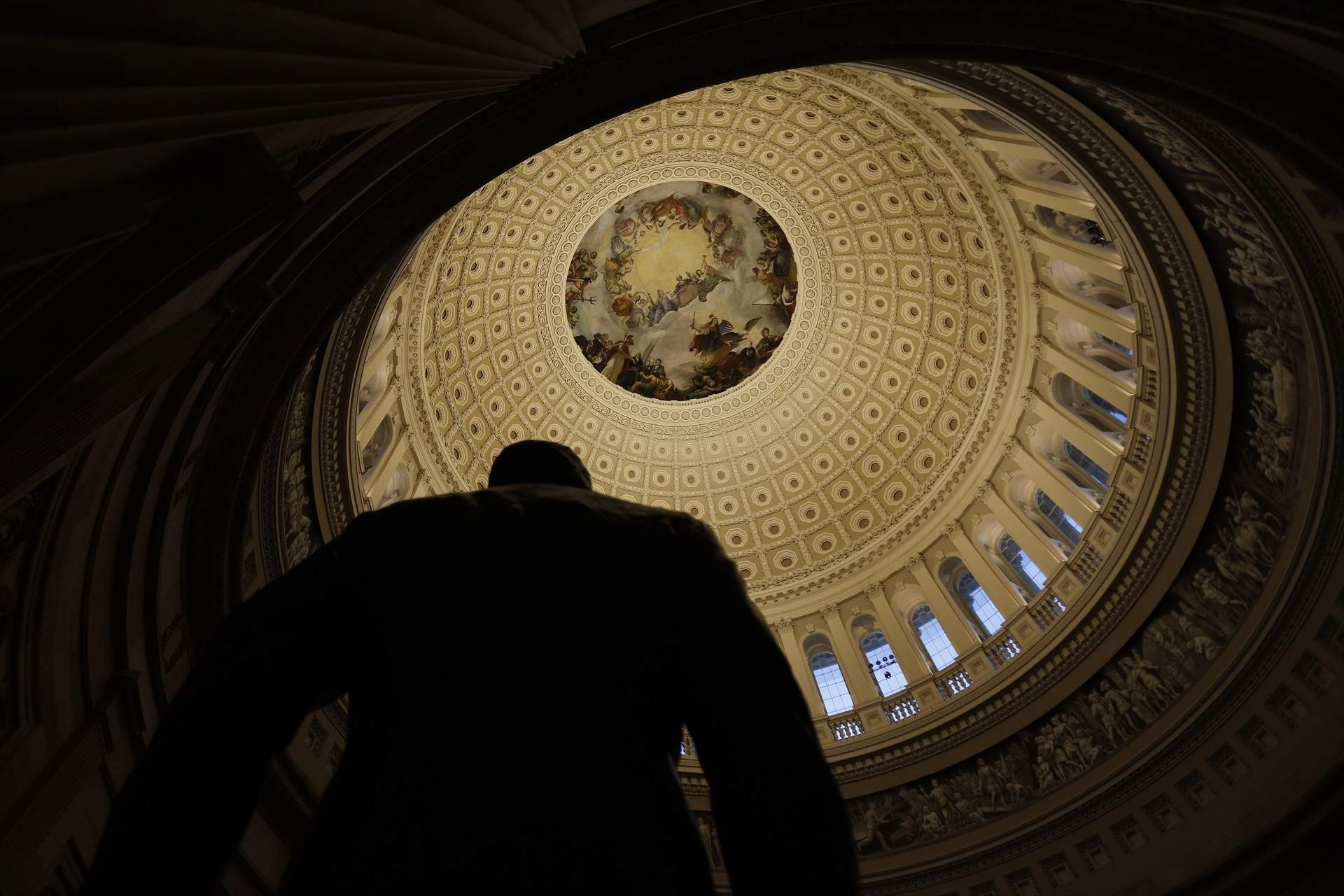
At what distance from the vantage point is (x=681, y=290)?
2569 cm

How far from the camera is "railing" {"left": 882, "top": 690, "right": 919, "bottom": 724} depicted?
15.8 m

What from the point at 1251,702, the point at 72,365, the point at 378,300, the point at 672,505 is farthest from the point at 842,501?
the point at 72,365

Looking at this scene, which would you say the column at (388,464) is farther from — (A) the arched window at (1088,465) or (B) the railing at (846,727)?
(A) the arched window at (1088,465)

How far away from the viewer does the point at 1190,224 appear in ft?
31.6

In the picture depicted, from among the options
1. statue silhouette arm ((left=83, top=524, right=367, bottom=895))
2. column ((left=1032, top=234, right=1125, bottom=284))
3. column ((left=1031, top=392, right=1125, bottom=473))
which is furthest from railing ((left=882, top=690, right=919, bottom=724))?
statue silhouette arm ((left=83, top=524, right=367, bottom=895))

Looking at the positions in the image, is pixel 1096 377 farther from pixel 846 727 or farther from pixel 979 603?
pixel 846 727

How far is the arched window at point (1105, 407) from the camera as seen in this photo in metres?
14.7

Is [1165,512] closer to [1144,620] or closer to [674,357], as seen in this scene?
[1144,620]

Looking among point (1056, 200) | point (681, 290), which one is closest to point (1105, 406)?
point (1056, 200)

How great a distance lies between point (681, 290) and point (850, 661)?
43.9 ft

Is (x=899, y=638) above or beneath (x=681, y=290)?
beneath

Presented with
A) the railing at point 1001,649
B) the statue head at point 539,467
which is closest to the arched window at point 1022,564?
the railing at point 1001,649

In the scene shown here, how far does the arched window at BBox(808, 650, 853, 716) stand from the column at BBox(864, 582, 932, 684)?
1418mm

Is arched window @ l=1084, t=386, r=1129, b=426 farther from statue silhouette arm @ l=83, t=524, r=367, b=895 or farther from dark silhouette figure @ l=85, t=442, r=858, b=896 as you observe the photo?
statue silhouette arm @ l=83, t=524, r=367, b=895
